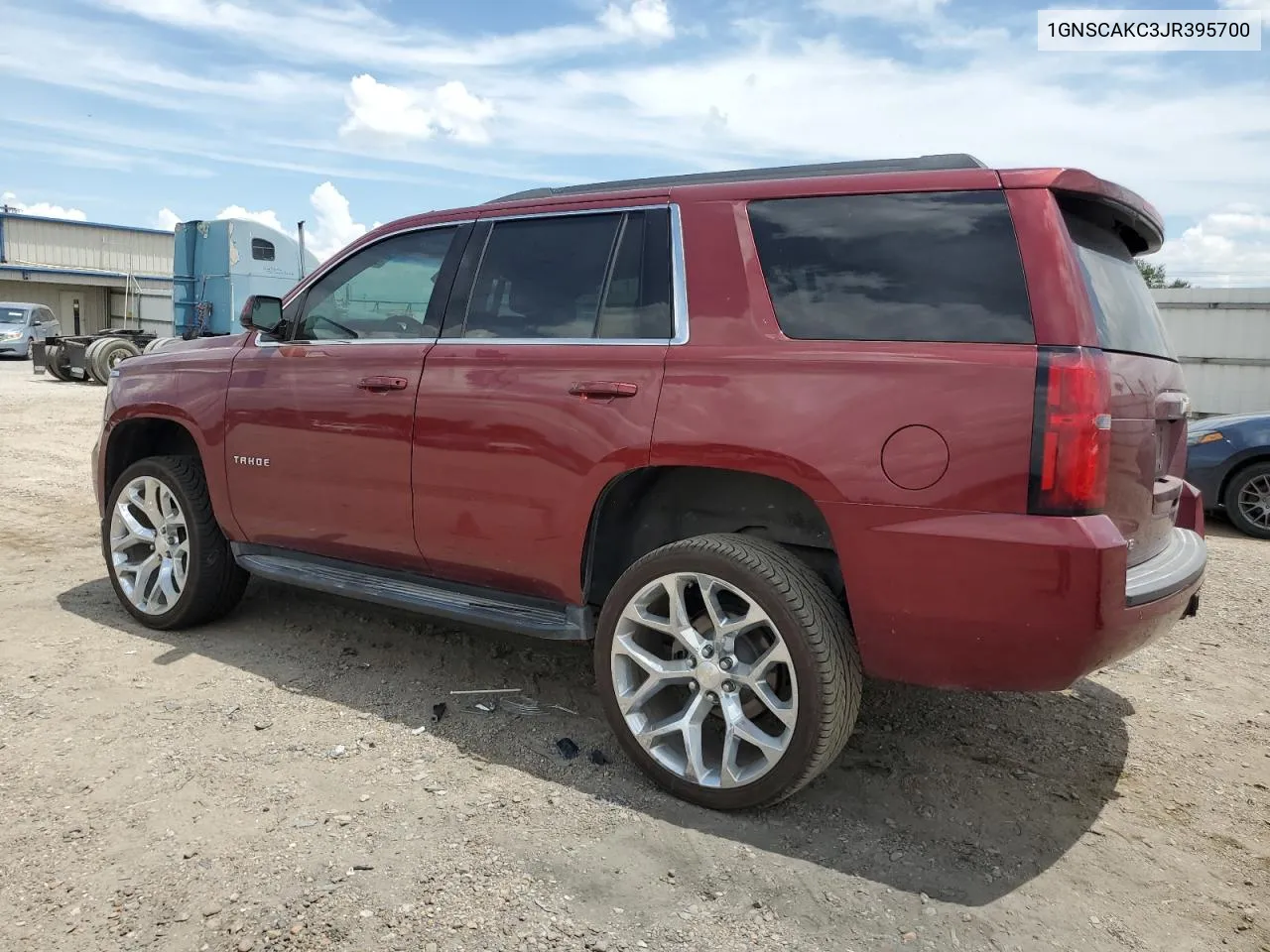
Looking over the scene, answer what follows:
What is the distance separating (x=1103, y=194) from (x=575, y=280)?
172cm

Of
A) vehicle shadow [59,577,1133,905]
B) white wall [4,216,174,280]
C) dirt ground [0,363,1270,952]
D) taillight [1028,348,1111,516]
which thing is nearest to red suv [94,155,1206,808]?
taillight [1028,348,1111,516]

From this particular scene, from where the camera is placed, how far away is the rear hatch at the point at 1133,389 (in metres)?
2.68

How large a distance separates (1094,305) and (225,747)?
10.3 feet

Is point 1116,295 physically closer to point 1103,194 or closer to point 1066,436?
point 1103,194

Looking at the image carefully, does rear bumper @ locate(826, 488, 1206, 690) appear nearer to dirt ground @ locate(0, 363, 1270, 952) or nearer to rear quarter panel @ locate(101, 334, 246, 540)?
dirt ground @ locate(0, 363, 1270, 952)

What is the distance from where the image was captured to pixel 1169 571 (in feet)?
9.65

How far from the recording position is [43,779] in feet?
10.2

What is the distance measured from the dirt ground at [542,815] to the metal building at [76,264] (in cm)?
3603

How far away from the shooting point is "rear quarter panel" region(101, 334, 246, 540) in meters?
4.39

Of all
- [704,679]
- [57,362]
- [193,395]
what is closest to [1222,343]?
[704,679]

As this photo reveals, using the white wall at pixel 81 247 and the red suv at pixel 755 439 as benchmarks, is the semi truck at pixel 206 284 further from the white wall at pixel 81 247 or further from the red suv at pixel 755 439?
the white wall at pixel 81 247

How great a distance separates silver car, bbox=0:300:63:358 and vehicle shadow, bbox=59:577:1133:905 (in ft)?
89.1

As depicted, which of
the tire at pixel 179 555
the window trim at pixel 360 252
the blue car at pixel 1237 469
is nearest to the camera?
the window trim at pixel 360 252

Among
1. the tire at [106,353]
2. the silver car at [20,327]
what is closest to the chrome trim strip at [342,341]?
the tire at [106,353]
